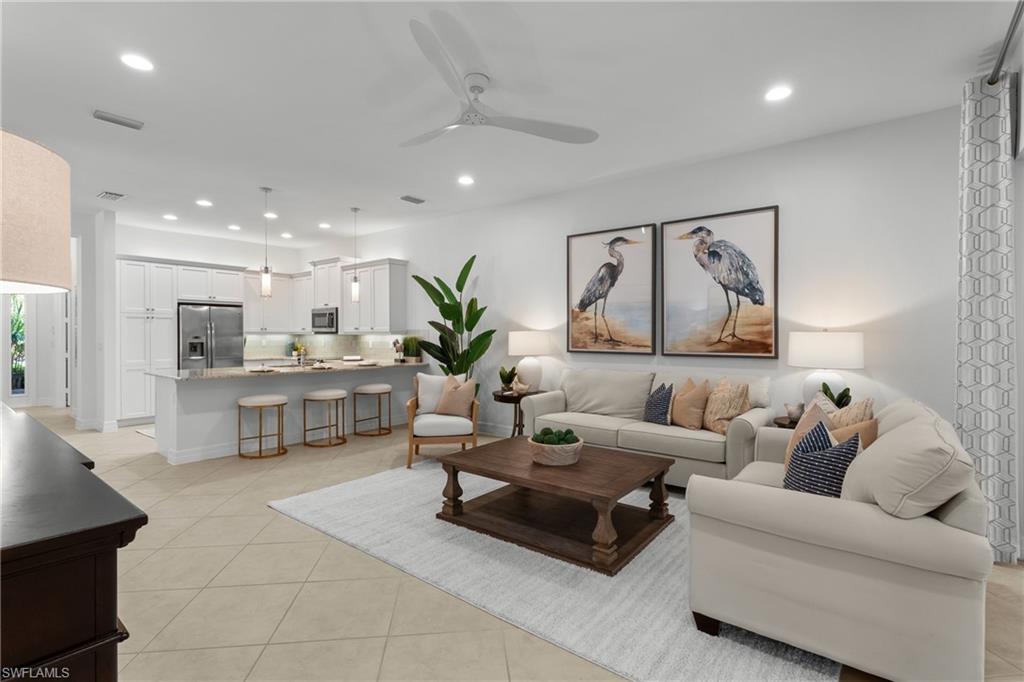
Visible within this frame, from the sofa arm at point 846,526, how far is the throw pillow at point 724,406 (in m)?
1.96

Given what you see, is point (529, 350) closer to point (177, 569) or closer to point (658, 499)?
point (658, 499)

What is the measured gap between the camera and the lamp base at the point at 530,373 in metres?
5.53

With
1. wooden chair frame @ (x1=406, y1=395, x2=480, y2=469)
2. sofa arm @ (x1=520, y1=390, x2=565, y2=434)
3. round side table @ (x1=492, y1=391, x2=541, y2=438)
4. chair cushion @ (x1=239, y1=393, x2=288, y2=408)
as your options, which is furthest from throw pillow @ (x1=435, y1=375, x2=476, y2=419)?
chair cushion @ (x1=239, y1=393, x2=288, y2=408)

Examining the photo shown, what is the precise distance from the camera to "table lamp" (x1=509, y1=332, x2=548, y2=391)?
5473mm

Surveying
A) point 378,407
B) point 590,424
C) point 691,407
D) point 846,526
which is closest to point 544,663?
point 846,526

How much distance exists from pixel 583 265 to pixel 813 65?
2770mm

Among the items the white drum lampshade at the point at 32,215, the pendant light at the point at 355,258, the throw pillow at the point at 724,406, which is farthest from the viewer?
the pendant light at the point at 355,258

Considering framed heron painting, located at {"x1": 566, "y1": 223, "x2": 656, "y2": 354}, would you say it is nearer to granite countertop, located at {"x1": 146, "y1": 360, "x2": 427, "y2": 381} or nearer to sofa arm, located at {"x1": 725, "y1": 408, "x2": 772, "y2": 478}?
sofa arm, located at {"x1": 725, "y1": 408, "x2": 772, "y2": 478}

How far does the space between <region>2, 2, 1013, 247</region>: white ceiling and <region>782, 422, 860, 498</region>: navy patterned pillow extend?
82.3 inches

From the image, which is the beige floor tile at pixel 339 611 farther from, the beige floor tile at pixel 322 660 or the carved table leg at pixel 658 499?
the carved table leg at pixel 658 499

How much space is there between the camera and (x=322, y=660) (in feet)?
6.50

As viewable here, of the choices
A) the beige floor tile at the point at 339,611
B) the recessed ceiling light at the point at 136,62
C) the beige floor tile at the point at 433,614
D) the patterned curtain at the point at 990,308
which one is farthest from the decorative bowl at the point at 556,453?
the recessed ceiling light at the point at 136,62

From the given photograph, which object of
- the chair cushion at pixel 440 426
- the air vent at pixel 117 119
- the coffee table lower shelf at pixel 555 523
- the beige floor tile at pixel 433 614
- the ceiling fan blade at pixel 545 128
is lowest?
the beige floor tile at pixel 433 614

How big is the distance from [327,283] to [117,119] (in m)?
4.55
